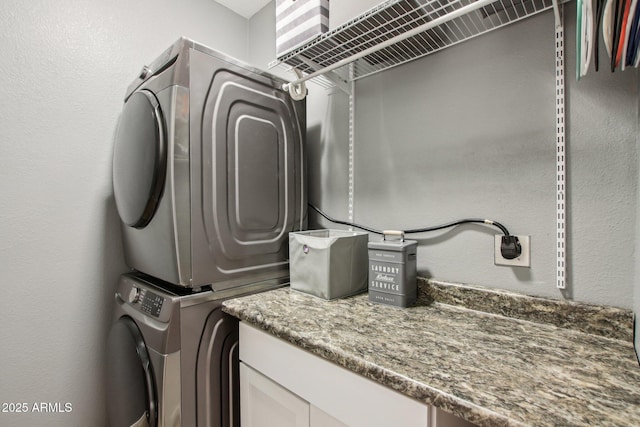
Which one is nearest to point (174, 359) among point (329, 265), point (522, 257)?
point (329, 265)

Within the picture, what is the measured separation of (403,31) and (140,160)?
3.93 ft

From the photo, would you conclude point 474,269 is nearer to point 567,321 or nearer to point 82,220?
point 567,321

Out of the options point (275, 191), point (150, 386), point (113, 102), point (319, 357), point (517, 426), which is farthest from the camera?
point (113, 102)

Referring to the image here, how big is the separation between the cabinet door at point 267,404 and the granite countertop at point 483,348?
22cm

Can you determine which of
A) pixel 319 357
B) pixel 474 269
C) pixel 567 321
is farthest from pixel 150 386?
pixel 567 321

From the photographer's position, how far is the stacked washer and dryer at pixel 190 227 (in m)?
1.08

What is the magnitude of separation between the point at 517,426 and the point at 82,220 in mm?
1940

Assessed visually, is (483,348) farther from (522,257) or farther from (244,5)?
(244,5)

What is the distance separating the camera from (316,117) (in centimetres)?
176

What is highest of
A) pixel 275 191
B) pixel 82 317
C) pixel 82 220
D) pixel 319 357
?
pixel 275 191

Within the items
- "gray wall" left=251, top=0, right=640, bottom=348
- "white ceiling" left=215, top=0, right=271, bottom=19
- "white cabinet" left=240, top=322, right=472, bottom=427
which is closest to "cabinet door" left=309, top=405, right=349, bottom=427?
"white cabinet" left=240, top=322, right=472, bottom=427

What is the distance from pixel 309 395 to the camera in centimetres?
→ 87

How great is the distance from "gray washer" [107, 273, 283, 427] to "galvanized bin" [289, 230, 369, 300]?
9.5 inches

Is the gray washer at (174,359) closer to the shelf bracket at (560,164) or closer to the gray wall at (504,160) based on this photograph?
the gray wall at (504,160)
